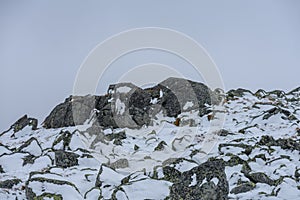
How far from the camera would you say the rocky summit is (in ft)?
43.2

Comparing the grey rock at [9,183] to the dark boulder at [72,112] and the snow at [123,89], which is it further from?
the snow at [123,89]

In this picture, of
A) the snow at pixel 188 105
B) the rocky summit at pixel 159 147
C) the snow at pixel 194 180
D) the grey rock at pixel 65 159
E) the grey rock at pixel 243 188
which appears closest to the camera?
the snow at pixel 194 180

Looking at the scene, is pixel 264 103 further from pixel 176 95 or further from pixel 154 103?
pixel 154 103

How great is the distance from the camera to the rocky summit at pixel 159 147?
1317cm

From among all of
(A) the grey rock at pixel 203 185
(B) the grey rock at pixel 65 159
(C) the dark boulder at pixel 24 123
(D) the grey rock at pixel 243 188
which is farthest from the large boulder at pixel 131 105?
(A) the grey rock at pixel 203 185

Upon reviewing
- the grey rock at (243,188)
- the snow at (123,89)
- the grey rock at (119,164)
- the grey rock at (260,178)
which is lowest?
the grey rock at (243,188)

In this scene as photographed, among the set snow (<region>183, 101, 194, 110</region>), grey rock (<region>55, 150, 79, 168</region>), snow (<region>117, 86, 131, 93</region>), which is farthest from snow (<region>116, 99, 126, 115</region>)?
grey rock (<region>55, 150, 79, 168</region>)

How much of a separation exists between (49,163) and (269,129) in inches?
603

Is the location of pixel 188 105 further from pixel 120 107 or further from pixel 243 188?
pixel 243 188

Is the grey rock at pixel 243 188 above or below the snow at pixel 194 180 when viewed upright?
below

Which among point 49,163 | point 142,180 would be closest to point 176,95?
A: point 49,163

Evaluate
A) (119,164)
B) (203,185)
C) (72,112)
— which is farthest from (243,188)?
(72,112)

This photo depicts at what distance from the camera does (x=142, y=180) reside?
44.8 feet

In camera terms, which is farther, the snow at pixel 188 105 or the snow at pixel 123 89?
the snow at pixel 123 89
